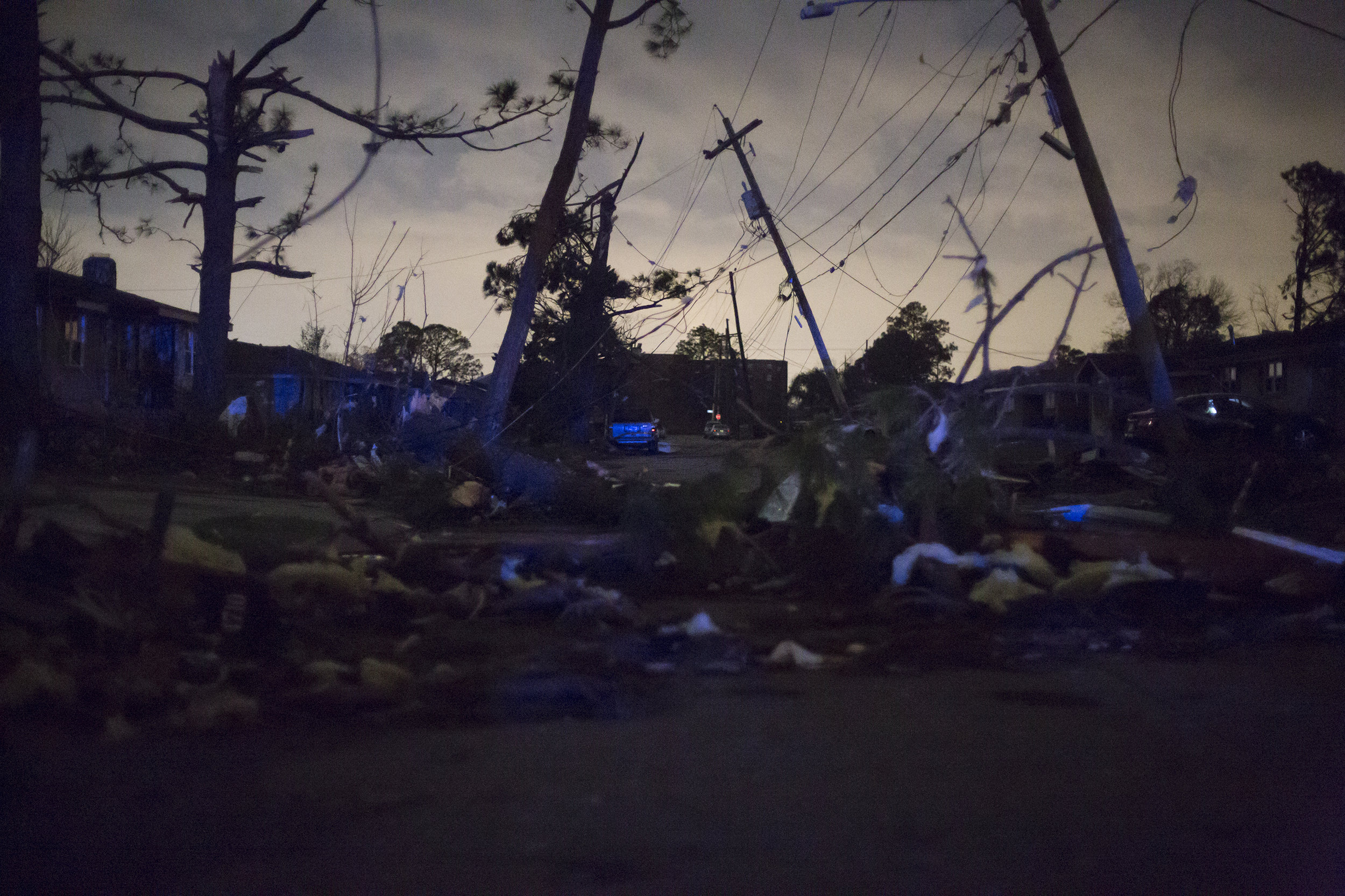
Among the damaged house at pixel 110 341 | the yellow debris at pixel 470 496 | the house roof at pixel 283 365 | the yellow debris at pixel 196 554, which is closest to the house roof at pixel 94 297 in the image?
the damaged house at pixel 110 341

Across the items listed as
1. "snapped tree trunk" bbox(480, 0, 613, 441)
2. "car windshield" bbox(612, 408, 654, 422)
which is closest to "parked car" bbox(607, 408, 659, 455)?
"car windshield" bbox(612, 408, 654, 422)

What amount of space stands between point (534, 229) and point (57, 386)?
11.6m

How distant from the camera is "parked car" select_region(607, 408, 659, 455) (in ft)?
100

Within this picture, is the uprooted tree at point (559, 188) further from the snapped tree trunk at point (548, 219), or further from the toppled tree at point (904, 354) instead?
the toppled tree at point (904, 354)

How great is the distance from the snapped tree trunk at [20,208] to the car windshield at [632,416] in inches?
753

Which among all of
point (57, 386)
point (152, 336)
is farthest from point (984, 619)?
point (152, 336)

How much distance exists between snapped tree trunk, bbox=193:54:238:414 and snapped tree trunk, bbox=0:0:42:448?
3415mm

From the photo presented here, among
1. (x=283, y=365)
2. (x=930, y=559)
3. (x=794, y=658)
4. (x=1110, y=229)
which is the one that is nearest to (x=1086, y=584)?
(x=930, y=559)

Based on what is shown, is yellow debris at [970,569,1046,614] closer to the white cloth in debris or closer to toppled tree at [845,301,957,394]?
the white cloth in debris

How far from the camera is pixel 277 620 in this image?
4.62m

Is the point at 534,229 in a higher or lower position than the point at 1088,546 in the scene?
higher

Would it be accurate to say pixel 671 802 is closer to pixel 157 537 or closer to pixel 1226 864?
pixel 1226 864

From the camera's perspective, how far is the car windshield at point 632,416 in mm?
30984

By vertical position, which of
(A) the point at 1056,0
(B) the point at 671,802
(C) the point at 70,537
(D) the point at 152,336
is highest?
(A) the point at 1056,0
